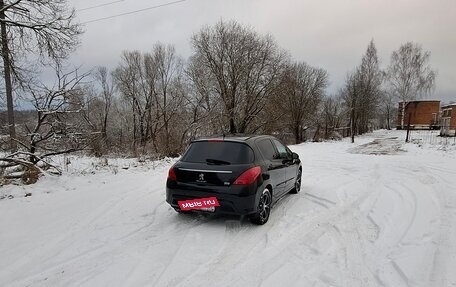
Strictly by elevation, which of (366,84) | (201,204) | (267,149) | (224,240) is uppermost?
(366,84)

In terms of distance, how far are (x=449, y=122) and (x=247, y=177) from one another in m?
35.8

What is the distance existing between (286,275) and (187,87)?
→ 29369 mm

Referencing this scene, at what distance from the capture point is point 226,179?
509 centimetres

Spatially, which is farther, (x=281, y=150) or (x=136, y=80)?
(x=136, y=80)

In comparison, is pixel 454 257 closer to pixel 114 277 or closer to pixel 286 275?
pixel 286 275

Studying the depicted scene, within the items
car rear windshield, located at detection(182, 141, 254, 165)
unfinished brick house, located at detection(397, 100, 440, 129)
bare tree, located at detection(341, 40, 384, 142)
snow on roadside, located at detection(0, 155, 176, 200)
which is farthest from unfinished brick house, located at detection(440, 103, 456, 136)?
car rear windshield, located at detection(182, 141, 254, 165)

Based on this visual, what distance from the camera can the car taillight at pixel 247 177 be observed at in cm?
505

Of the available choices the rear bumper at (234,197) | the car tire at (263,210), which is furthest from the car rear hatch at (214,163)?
the car tire at (263,210)

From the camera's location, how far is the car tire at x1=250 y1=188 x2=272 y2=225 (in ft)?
17.3

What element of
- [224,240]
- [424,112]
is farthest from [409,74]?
[224,240]

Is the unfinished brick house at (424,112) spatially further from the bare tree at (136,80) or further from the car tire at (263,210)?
the car tire at (263,210)

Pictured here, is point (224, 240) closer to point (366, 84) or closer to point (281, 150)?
point (281, 150)

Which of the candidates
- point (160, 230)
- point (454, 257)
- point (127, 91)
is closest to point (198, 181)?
point (160, 230)

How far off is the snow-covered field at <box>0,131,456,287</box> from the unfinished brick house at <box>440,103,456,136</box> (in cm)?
2775
